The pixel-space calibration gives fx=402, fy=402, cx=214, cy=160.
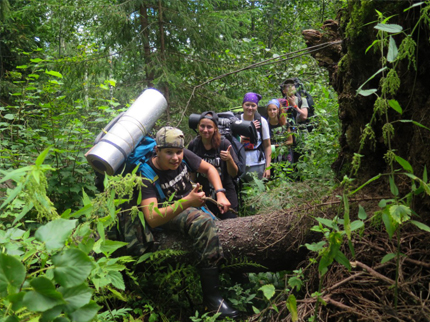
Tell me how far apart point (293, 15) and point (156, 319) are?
1465 cm

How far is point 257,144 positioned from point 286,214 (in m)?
3.09

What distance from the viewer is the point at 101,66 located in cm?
902

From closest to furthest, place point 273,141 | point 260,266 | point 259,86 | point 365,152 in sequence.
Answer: point 365,152 → point 260,266 → point 273,141 → point 259,86

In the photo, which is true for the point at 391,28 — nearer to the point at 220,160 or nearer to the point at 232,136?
the point at 220,160

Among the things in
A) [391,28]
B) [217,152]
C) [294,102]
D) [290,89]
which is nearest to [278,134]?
[294,102]

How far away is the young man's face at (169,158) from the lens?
14.5 feet

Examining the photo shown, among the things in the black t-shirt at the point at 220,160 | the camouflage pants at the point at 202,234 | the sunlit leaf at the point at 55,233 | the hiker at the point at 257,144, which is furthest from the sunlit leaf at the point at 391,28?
the hiker at the point at 257,144

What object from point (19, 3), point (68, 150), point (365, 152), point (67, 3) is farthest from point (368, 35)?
point (19, 3)

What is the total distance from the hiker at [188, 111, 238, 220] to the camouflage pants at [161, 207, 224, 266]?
1286 mm

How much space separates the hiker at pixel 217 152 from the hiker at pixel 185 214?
0.93 m

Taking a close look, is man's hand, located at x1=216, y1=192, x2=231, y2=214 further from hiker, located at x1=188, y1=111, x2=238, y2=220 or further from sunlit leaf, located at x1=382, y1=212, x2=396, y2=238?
sunlit leaf, located at x1=382, y1=212, x2=396, y2=238

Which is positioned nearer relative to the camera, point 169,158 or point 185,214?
point 185,214

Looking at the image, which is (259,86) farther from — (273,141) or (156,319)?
(156,319)

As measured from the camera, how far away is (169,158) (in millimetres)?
4430
